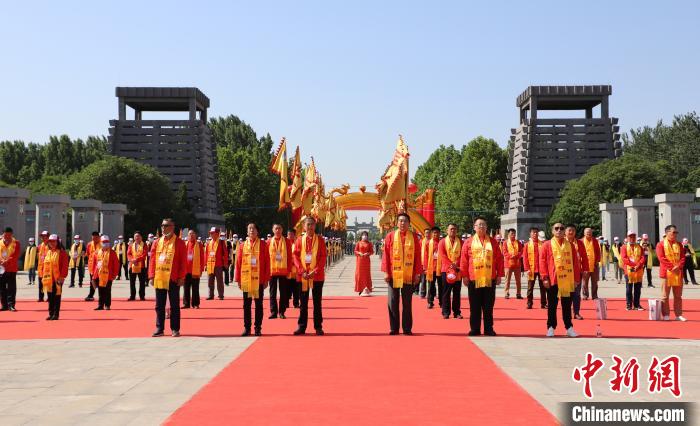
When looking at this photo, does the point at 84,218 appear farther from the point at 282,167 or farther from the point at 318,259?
the point at 318,259

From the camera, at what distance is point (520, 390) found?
8086mm

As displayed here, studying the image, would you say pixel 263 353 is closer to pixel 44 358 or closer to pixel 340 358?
pixel 340 358

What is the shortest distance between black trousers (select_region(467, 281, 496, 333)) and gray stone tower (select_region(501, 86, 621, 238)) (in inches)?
3755

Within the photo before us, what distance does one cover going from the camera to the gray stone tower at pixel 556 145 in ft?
356

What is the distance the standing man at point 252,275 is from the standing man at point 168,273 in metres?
1.00

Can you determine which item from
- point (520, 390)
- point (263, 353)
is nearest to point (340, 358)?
point (263, 353)

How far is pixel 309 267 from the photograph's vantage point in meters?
14.1

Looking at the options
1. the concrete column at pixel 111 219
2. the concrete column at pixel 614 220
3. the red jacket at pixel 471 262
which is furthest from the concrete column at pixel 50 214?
the red jacket at pixel 471 262

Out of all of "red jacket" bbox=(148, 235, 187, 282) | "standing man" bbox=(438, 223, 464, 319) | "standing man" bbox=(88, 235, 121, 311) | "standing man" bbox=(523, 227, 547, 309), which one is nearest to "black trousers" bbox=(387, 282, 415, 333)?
Answer: "standing man" bbox=(438, 223, 464, 319)

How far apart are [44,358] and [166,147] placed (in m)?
103

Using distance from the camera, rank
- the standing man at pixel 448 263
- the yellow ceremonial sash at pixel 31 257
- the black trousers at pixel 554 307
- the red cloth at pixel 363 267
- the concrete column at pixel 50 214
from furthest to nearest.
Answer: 1. the concrete column at pixel 50 214
2. the yellow ceremonial sash at pixel 31 257
3. the red cloth at pixel 363 267
4. the standing man at pixel 448 263
5. the black trousers at pixel 554 307

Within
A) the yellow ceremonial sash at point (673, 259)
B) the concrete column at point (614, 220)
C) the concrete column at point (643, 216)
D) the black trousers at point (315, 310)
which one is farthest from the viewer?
the concrete column at point (614, 220)

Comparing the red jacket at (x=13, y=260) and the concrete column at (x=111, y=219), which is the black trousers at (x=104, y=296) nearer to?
the red jacket at (x=13, y=260)

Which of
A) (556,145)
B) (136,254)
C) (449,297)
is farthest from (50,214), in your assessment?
(556,145)
